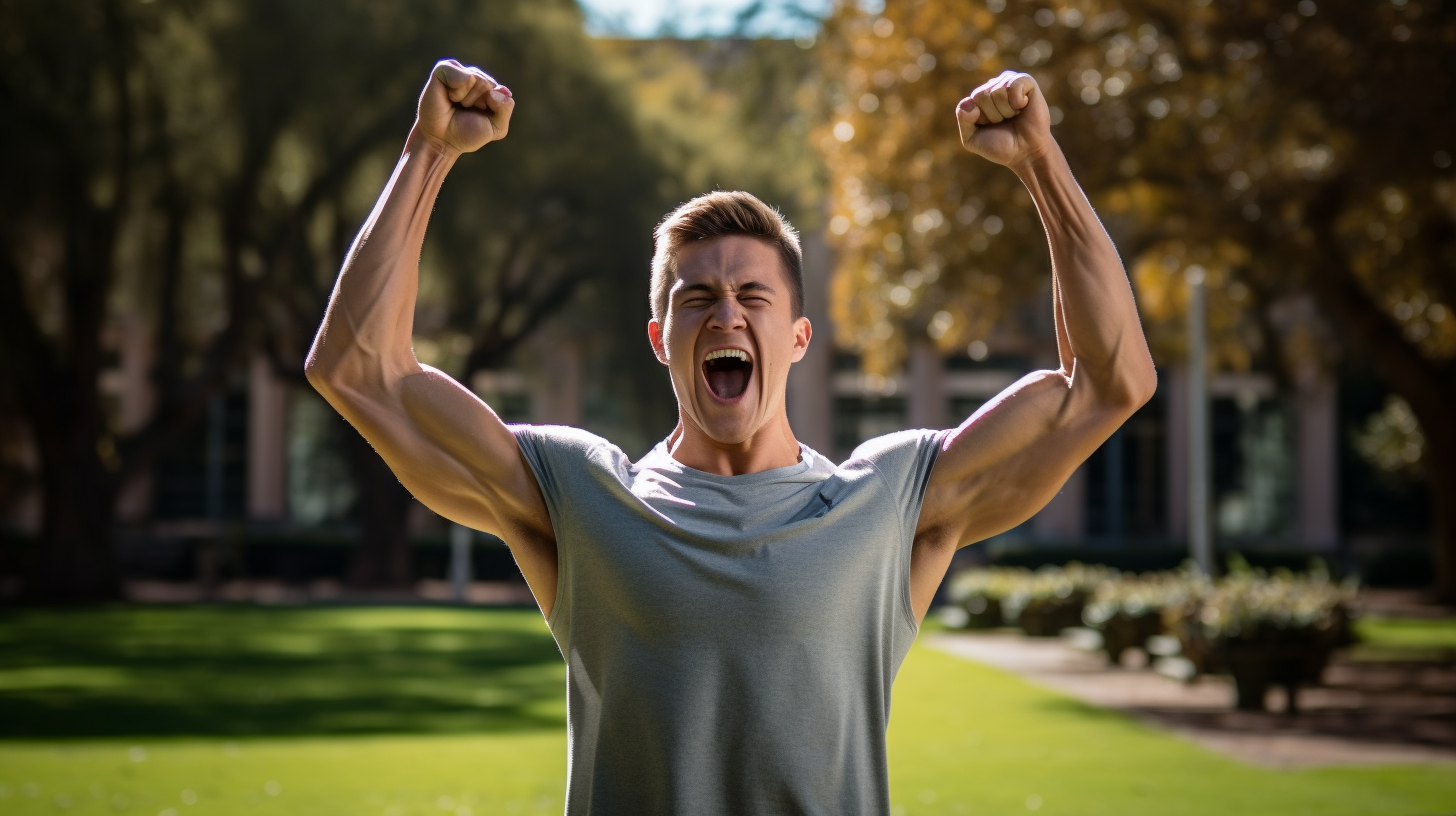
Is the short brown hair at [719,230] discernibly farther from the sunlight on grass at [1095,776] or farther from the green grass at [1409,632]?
the green grass at [1409,632]

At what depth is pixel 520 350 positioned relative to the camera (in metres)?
36.6

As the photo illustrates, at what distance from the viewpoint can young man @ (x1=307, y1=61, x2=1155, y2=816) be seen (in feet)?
7.34

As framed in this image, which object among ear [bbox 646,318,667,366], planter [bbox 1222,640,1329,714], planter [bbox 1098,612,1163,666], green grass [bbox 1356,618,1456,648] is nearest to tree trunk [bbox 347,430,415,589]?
green grass [bbox 1356,618,1456,648]

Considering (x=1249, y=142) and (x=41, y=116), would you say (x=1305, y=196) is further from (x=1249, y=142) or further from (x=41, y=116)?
(x=41, y=116)

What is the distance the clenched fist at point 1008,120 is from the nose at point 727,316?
1.39 feet

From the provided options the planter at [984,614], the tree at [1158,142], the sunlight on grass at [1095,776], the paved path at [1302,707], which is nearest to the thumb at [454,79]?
the sunlight on grass at [1095,776]

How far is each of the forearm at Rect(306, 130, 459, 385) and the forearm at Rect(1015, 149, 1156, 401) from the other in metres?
0.90

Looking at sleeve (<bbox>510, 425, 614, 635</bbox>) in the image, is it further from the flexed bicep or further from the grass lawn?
the grass lawn

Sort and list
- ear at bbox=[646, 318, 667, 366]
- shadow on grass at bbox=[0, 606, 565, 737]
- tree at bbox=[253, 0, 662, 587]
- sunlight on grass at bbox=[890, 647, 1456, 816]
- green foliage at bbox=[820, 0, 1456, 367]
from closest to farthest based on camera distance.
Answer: ear at bbox=[646, 318, 667, 366] < sunlight on grass at bbox=[890, 647, 1456, 816] < shadow on grass at bbox=[0, 606, 565, 737] < green foliage at bbox=[820, 0, 1456, 367] < tree at bbox=[253, 0, 662, 587]

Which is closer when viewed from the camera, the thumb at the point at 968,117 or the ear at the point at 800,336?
the thumb at the point at 968,117

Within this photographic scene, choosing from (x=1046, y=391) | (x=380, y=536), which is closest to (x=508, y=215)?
(x=380, y=536)

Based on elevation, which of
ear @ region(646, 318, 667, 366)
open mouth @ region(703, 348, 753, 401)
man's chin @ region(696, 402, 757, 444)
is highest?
ear @ region(646, 318, 667, 366)

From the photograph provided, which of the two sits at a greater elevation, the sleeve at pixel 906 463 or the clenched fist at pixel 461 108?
the clenched fist at pixel 461 108

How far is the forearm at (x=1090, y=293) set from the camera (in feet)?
8.05
